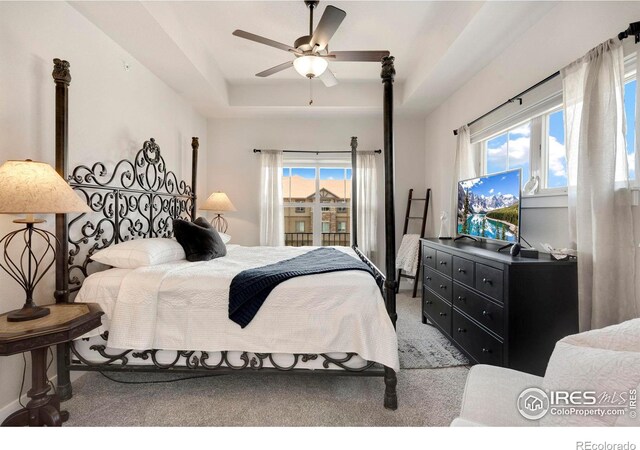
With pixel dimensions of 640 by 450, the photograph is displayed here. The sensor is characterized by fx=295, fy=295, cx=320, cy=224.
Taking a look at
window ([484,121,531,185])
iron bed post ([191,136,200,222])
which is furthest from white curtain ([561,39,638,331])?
iron bed post ([191,136,200,222])

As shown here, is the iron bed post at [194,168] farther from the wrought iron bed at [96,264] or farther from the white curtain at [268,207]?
the wrought iron bed at [96,264]

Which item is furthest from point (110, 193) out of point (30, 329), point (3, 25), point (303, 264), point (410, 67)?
point (410, 67)

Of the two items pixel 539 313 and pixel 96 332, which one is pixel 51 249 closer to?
pixel 96 332

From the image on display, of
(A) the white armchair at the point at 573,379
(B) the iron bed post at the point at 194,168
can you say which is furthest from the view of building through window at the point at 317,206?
(A) the white armchair at the point at 573,379

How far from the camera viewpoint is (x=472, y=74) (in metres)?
3.14

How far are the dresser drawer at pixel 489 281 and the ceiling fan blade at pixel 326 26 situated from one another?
1.94 meters

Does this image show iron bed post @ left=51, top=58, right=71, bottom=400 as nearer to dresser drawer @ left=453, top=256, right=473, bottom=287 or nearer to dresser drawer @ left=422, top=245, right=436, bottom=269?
dresser drawer @ left=453, top=256, right=473, bottom=287

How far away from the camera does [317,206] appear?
4.70 m

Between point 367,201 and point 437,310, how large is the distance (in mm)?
2042

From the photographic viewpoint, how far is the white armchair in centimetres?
68

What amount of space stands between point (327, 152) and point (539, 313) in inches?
133

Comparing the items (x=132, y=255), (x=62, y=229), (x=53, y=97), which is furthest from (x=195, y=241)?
(x=53, y=97)

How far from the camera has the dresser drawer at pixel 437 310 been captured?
8.38ft

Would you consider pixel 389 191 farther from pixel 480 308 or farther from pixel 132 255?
pixel 132 255
